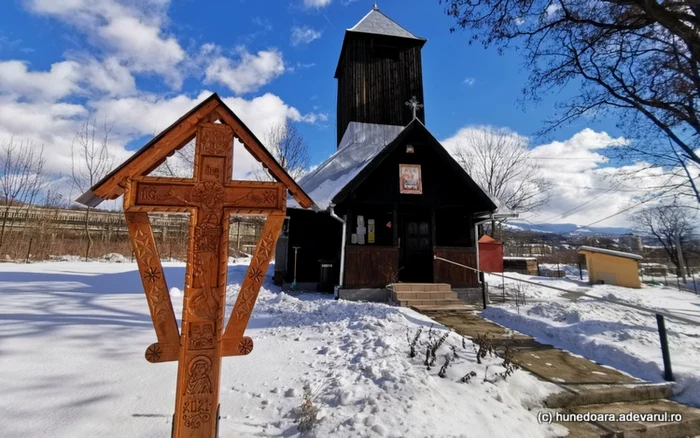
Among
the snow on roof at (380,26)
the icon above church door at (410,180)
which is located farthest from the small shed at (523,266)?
the snow on roof at (380,26)

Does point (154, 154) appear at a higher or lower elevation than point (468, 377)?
higher

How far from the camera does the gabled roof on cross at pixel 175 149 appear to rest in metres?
1.96

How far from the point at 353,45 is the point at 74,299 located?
46.1ft

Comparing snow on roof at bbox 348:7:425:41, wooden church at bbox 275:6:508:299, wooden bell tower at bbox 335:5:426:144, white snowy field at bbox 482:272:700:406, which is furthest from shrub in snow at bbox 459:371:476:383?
snow on roof at bbox 348:7:425:41

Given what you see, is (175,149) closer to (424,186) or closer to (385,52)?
(424,186)

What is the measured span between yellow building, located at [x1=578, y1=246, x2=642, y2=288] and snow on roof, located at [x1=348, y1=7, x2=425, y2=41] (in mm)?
15006

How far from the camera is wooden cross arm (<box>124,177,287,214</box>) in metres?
1.96

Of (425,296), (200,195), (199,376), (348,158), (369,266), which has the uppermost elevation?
(348,158)

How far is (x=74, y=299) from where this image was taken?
20.7 feet

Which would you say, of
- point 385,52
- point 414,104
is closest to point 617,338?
point 414,104

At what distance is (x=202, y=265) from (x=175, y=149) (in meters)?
0.87

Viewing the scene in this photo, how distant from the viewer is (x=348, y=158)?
13.2 m

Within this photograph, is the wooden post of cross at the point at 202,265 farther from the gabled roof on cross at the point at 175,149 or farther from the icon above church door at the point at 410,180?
the icon above church door at the point at 410,180

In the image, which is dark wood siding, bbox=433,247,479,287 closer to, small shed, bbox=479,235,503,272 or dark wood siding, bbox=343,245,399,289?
dark wood siding, bbox=343,245,399,289
